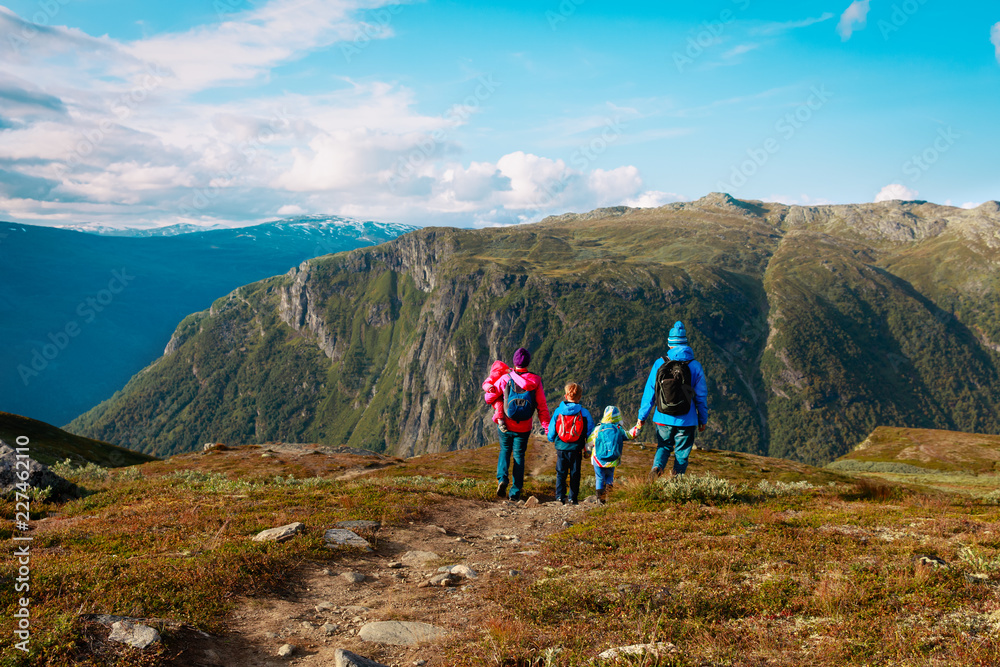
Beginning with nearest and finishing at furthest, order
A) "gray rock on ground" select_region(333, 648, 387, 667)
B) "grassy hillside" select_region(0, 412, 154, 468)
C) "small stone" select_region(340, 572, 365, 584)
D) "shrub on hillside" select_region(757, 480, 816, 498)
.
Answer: "gray rock on ground" select_region(333, 648, 387, 667) → "small stone" select_region(340, 572, 365, 584) → "shrub on hillside" select_region(757, 480, 816, 498) → "grassy hillside" select_region(0, 412, 154, 468)

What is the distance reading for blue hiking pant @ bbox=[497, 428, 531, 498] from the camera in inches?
714

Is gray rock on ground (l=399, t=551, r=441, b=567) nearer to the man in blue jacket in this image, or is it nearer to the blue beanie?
the man in blue jacket

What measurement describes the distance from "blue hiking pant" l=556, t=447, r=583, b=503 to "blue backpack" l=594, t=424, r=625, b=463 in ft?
2.23

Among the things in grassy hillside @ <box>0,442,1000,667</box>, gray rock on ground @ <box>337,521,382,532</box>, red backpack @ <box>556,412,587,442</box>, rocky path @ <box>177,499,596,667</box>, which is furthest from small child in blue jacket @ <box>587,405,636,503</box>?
gray rock on ground @ <box>337,521,382,532</box>

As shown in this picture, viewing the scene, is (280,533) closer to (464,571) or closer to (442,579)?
(442,579)

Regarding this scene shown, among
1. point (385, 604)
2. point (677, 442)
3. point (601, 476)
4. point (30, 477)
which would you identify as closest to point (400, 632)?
point (385, 604)

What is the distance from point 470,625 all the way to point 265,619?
3.10m

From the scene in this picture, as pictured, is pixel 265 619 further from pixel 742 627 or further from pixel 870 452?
pixel 870 452

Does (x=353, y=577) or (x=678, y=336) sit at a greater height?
(x=678, y=336)

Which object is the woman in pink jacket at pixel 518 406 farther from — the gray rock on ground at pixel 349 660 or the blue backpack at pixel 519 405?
the gray rock on ground at pixel 349 660

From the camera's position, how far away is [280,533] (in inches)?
438

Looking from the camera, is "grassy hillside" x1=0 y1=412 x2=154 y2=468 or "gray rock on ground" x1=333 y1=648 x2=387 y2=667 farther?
"grassy hillside" x1=0 y1=412 x2=154 y2=468

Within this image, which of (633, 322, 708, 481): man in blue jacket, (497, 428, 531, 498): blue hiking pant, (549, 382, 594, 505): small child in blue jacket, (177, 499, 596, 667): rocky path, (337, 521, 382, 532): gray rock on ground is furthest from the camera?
(497, 428, 531, 498): blue hiking pant

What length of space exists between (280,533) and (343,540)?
1344mm
